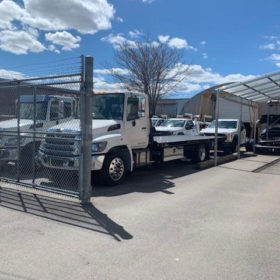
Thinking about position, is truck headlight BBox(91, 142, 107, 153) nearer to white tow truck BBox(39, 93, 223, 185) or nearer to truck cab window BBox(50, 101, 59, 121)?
white tow truck BBox(39, 93, 223, 185)

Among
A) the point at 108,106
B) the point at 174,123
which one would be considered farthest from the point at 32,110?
the point at 174,123

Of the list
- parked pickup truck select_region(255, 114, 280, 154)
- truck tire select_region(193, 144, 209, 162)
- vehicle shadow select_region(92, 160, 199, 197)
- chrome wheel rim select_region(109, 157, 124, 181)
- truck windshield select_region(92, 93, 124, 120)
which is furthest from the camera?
parked pickup truck select_region(255, 114, 280, 154)

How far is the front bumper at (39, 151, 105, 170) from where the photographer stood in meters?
7.21

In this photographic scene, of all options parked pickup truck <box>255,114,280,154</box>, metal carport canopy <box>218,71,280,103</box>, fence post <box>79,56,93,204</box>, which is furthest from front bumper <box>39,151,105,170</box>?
parked pickup truck <box>255,114,280,154</box>

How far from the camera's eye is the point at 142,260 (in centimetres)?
380

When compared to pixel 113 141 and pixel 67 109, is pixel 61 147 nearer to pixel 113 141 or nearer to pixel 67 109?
pixel 113 141

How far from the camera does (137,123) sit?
8.75 metres

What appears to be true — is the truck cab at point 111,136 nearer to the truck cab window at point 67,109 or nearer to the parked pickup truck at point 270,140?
the truck cab window at point 67,109

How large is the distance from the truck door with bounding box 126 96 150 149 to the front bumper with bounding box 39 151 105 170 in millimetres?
1295

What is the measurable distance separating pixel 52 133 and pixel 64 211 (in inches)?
70.9

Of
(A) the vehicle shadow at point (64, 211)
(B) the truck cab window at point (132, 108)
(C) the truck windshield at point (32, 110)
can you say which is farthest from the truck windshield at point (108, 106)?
(A) the vehicle shadow at point (64, 211)

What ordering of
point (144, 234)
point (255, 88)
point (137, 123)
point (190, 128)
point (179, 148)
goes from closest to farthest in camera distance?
point (144, 234) < point (137, 123) < point (179, 148) < point (255, 88) < point (190, 128)

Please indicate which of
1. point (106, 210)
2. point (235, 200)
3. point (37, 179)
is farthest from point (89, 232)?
point (37, 179)

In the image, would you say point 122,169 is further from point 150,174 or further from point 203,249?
point 203,249
